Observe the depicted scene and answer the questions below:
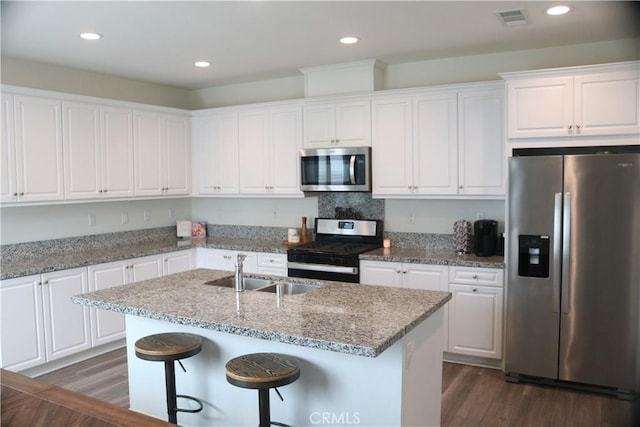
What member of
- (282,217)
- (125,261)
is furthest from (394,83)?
(125,261)

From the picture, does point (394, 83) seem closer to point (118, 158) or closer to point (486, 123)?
point (486, 123)

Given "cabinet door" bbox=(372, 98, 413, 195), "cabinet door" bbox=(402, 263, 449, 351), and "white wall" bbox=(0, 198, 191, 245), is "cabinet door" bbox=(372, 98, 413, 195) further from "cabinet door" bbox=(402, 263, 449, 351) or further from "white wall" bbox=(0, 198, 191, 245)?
"white wall" bbox=(0, 198, 191, 245)

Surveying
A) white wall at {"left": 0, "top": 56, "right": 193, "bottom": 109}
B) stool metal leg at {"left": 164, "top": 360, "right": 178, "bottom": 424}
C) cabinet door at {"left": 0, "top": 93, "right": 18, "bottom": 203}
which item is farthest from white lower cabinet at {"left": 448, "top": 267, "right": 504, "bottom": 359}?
white wall at {"left": 0, "top": 56, "right": 193, "bottom": 109}

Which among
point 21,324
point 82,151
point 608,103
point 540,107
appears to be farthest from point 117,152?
point 608,103

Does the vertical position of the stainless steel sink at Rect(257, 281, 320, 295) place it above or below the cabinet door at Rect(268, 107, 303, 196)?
below

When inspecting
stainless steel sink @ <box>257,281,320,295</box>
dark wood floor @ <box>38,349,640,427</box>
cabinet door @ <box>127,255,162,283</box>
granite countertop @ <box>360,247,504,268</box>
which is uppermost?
granite countertop @ <box>360,247,504,268</box>

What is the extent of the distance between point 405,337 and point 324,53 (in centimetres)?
282

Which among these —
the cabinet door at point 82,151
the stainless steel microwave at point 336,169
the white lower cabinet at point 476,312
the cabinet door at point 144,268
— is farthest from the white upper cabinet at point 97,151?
the white lower cabinet at point 476,312

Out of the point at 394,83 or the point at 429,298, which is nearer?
the point at 429,298

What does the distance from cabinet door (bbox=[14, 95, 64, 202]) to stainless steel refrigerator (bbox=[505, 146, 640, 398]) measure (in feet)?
12.4

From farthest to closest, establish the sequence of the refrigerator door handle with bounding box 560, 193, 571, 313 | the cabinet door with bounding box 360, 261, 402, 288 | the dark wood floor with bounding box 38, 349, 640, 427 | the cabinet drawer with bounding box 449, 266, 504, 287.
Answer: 1. the cabinet door with bounding box 360, 261, 402, 288
2. the cabinet drawer with bounding box 449, 266, 504, 287
3. the refrigerator door handle with bounding box 560, 193, 571, 313
4. the dark wood floor with bounding box 38, 349, 640, 427

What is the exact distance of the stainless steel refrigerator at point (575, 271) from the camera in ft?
11.3

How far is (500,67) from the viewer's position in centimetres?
443

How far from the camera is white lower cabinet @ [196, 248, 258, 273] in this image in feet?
16.9
